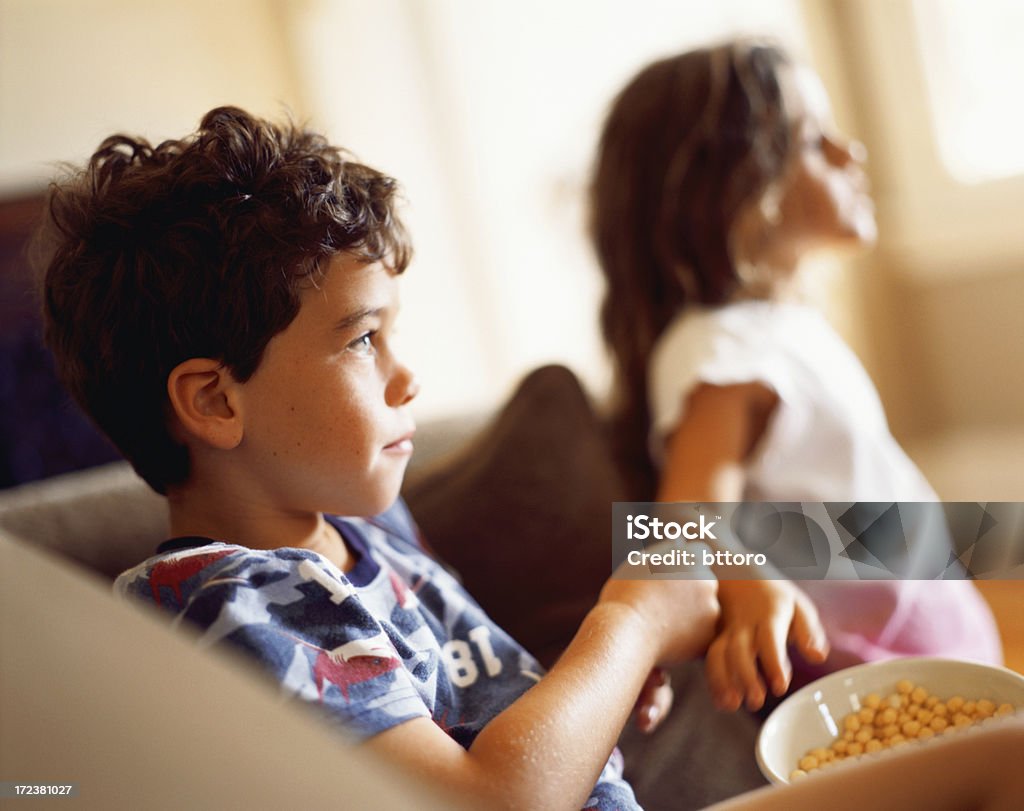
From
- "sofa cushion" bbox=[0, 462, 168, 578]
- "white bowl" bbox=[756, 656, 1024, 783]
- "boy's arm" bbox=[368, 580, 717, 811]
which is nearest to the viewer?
"boy's arm" bbox=[368, 580, 717, 811]

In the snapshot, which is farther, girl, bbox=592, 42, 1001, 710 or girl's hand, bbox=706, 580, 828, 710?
girl, bbox=592, 42, 1001, 710

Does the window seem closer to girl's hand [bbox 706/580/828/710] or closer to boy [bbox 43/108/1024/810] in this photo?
girl's hand [bbox 706/580/828/710]

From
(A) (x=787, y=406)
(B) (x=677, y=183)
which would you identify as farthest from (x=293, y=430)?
(B) (x=677, y=183)

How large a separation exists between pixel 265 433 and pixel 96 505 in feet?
1.53

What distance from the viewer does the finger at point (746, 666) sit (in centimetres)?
71

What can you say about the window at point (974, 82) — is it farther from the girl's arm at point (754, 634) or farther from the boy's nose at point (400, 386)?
the boy's nose at point (400, 386)

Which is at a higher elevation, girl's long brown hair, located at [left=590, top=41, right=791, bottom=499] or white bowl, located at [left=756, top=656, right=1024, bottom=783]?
girl's long brown hair, located at [left=590, top=41, right=791, bottom=499]

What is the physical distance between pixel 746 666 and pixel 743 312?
25.0 inches

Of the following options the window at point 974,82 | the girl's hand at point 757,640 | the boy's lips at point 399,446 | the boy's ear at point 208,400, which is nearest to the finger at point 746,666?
the girl's hand at point 757,640

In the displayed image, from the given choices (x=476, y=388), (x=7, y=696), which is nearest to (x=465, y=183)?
(x=476, y=388)

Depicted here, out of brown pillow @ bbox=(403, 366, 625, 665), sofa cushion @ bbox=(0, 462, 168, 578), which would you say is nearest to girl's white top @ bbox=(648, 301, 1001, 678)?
brown pillow @ bbox=(403, 366, 625, 665)

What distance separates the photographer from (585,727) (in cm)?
61

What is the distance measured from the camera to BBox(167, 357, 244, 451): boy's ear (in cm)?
68

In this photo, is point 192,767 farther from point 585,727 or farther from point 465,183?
point 465,183
